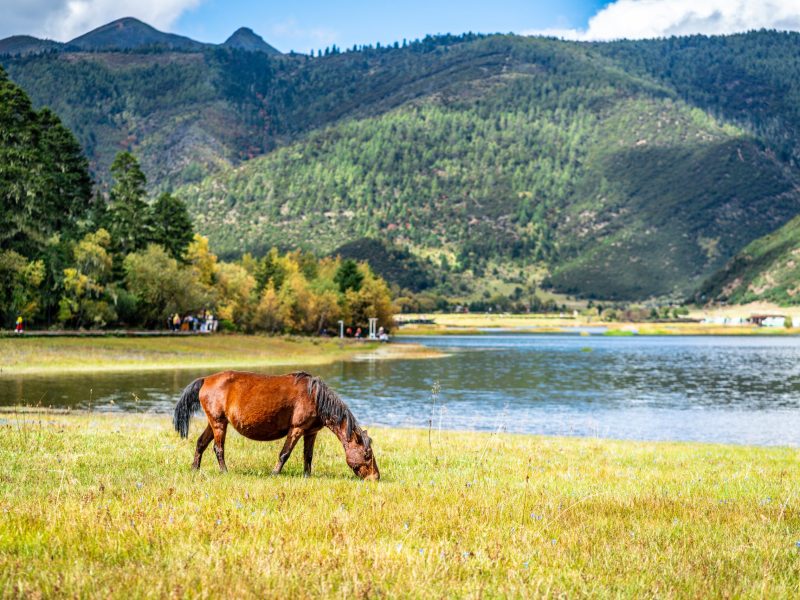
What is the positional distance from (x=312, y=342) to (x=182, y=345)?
135 feet

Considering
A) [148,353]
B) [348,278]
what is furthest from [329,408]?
[348,278]

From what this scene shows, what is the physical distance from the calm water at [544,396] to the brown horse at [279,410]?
10828 mm

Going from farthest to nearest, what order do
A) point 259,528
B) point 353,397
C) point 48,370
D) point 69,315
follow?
point 69,315, point 48,370, point 353,397, point 259,528

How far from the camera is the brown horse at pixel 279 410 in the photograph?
14461 millimetres

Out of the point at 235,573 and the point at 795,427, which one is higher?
the point at 235,573

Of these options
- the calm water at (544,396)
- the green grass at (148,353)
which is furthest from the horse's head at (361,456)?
the green grass at (148,353)

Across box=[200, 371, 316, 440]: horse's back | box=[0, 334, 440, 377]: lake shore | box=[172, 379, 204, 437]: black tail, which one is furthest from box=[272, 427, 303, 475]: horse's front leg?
box=[0, 334, 440, 377]: lake shore

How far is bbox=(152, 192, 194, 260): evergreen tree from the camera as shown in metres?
120

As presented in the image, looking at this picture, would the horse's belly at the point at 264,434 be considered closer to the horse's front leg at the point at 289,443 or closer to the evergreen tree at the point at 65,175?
the horse's front leg at the point at 289,443

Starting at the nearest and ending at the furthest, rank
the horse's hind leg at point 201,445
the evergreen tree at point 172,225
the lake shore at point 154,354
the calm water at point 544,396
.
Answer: the horse's hind leg at point 201,445, the calm water at point 544,396, the lake shore at point 154,354, the evergreen tree at point 172,225

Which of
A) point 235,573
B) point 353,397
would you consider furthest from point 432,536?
point 353,397

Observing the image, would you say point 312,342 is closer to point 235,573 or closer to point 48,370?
point 48,370

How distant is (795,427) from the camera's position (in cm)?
4612

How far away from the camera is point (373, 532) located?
31.4ft
